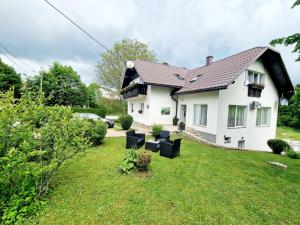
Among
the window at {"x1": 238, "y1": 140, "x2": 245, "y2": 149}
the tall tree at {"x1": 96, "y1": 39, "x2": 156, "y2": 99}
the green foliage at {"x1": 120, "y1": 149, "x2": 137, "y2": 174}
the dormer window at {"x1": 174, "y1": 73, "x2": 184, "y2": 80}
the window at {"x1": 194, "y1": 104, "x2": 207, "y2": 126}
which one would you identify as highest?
the tall tree at {"x1": 96, "y1": 39, "x2": 156, "y2": 99}

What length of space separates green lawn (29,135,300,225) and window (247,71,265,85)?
26.9 ft

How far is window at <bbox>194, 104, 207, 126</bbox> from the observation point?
1252 centimetres

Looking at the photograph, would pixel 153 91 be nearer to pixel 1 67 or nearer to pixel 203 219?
pixel 203 219

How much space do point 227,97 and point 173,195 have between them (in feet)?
30.2

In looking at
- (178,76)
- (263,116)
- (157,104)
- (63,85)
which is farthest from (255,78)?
(63,85)

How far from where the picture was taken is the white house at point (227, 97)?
37.4ft

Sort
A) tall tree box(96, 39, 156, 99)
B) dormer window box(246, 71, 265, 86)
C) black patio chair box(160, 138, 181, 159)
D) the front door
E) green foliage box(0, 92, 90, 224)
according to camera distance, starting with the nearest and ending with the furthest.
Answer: green foliage box(0, 92, 90, 224), black patio chair box(160, 138, 181, 159), dormer window box(246, 71, 265, 86), the front door, tall tree box(96, 39, 156, 99)

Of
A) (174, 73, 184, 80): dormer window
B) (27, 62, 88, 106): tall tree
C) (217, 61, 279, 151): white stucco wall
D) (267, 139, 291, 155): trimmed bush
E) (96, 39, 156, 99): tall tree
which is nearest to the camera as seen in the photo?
(267, 139, 291, 155): trimmed bush

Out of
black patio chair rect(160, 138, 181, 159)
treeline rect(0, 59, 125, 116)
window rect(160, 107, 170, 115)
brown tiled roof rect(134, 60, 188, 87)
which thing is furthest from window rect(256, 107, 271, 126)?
treeline rect(0, 59, 125, 116)

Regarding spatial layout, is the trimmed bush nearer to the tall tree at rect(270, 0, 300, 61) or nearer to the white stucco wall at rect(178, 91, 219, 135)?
the white stucco wall at rect(178, 91, 219, 135)

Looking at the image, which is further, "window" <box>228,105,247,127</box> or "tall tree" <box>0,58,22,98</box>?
"tall tree" <box>0,58,22,98</box>

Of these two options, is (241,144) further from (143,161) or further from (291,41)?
(143,161)

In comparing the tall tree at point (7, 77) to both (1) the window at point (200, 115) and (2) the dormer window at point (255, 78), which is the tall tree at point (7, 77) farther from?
(2) the dormer window at point (255, 78)

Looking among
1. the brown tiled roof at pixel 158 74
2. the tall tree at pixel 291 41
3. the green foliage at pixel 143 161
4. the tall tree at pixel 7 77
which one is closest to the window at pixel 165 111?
the brown tiled roof at pixel 158 74
